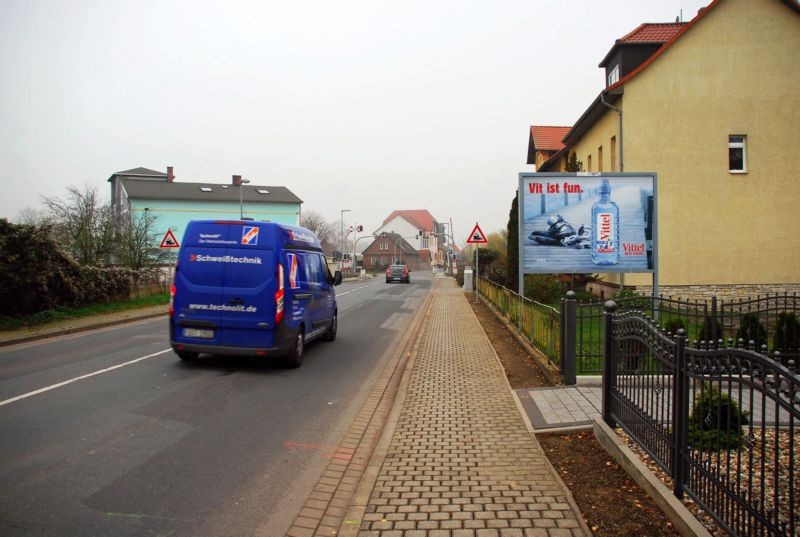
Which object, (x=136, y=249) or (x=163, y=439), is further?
(x=136, y=249)

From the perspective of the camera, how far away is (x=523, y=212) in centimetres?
1145

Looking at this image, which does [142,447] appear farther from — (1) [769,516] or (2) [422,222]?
(2) [422,222]

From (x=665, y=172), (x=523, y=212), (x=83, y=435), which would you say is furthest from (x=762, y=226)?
(x=83, y=435)

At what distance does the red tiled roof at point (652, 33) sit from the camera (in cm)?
2284

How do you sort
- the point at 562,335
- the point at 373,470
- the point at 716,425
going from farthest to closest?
the point at 562,335, the point at 373,470, the point at 716,425

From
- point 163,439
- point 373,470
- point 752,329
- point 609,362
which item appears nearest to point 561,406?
point 609,362

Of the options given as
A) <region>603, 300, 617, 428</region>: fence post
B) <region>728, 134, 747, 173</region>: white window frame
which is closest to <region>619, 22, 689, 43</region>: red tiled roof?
<region>728, 134, 747, 173</region>: white window frame

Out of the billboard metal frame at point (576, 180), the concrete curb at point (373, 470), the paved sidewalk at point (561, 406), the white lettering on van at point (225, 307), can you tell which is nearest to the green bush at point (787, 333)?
the billboard metal frame at point (576, 180)

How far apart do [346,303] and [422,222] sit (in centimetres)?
12477

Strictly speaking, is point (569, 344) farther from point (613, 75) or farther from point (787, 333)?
point (613, 75)

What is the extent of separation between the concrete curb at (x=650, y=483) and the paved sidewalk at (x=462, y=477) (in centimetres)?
57

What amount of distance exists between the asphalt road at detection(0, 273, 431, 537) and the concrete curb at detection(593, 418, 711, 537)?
2.51m

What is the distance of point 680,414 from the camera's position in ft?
12.7

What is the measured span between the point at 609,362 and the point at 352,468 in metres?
2.68
